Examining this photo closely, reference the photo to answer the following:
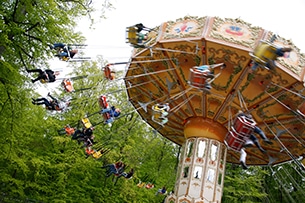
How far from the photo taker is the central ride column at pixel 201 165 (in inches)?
404

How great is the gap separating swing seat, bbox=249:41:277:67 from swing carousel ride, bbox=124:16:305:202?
0.07m

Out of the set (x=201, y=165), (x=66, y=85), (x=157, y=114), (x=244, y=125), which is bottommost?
(x=244, y=125)

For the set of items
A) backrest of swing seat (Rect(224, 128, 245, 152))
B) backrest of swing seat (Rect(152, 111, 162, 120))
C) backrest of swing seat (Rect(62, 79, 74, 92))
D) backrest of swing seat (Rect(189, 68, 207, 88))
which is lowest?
backrest of swing seat (Rect(224, 128, 245, 152))

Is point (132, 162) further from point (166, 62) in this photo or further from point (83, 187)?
point (166, 62)

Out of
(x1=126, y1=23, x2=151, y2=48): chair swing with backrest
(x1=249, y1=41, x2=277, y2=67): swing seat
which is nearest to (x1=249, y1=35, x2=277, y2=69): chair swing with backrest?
(x1=249, y1=41, x2=277, y2=67): swing seat

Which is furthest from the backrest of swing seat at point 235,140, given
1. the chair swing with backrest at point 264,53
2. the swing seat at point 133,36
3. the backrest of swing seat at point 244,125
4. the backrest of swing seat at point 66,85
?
the backrest of swing seat at point 66,85

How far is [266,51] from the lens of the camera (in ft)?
Answer: 23.2

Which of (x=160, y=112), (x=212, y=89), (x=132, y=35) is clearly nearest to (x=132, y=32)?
(x=132, y=35)

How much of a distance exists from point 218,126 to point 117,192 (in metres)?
7.85

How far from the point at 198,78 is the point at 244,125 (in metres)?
1.39

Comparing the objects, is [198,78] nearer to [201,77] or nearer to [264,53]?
[201,77]

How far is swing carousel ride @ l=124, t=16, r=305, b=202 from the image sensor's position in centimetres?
880

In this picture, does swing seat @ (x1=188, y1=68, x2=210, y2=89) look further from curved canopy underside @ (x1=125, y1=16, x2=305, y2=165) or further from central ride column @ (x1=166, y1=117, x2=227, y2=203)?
central ride column @ (x1=166, y1=117, x2=227, y2=203)

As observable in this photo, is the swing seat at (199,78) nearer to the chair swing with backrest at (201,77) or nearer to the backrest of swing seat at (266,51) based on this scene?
the chair swing with backrest at (201,77)
